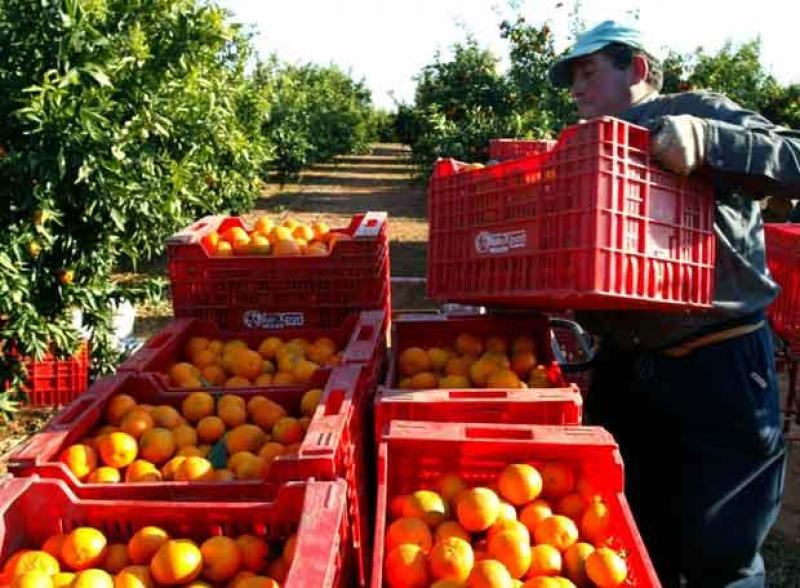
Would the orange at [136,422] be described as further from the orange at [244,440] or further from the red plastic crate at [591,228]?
the red plastic crate at [591,228]

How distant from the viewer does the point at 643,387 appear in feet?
8.58

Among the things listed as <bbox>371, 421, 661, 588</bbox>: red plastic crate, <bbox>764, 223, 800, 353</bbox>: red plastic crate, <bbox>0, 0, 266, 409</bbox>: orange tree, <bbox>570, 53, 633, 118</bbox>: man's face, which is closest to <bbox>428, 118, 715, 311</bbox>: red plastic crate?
<bbox>371, 421, 661, 588</bbox>: red plastic crate

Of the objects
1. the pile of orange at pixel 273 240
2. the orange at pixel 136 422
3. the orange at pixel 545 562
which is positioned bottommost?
the orange at pixel 545 562

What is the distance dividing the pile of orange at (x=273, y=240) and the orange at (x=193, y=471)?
4.64 ft

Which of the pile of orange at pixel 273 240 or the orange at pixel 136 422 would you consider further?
the pile of orange at pixel 273 240

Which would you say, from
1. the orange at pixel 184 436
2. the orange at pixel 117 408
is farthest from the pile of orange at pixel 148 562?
the orange at pixel 117 408

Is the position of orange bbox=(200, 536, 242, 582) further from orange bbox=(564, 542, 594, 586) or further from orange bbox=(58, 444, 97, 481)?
orange bbox=(564, 542, 594, 586)

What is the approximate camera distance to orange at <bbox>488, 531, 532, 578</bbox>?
65.6 inches

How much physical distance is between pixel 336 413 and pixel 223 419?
547mm

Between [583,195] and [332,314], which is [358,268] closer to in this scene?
[332,314]

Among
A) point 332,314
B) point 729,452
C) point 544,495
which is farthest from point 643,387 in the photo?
point 332,314

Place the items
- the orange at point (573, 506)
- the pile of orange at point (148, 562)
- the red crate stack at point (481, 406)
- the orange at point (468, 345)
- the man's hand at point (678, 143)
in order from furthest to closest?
the orange at point (468, 345) < the red crate stack at point (481, 406) < the man's hand at point (678, 143) < the orange at point (573, 506) < the pile of orange at point (148, 562)

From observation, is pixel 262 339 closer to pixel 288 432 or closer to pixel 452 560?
A: pixel 288 432

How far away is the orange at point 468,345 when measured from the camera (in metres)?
2.77
